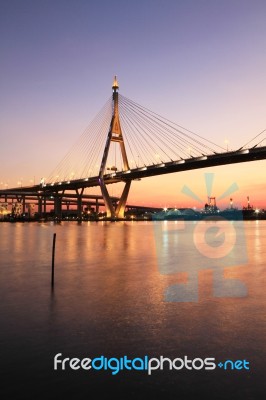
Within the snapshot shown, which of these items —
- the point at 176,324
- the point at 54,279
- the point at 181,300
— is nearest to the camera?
the point at 176,324

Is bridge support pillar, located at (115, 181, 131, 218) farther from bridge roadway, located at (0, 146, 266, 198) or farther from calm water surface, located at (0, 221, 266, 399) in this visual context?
calm water surface, located at (0, 221, 266, 399)

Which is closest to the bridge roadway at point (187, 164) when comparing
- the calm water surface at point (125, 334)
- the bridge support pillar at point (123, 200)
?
the bridge support pillar at point (123, 200)

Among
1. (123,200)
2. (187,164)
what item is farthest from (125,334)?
(123,200)

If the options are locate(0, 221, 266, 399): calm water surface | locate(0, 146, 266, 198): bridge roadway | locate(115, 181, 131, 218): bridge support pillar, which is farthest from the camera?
locate(115, 181, 131, 218): bridge support pillar

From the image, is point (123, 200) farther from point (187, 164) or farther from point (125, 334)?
point (125, 334)

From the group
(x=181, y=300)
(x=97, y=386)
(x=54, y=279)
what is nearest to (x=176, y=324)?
(x=181, y=300)

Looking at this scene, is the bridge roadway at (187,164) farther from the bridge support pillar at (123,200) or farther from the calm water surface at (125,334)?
the calm water surface at (125,334)

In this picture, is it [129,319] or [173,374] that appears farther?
[129,319]

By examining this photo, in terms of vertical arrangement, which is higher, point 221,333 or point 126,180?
point 126,180

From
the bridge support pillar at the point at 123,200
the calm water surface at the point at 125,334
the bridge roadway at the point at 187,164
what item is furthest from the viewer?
the bridge support pillar at the point at 123,200

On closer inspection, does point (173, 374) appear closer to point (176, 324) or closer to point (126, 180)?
point (176, 324)

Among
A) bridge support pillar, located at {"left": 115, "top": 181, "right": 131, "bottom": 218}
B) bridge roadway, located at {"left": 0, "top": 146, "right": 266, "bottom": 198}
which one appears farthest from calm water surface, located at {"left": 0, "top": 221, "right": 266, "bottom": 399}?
bridge support pillar, located at {"left": 115, "top": 181, "right": 131, "bottom": 218}

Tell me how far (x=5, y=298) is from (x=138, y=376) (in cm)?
572

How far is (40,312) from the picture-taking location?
25.6 feet
